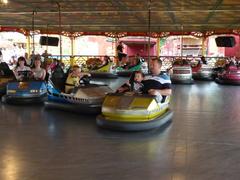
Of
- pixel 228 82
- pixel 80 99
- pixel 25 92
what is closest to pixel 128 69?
pixel 228 82

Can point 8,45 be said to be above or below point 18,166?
above

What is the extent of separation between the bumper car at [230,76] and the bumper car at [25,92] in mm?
4302

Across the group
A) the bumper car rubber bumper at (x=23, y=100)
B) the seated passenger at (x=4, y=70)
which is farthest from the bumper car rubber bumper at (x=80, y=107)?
the seated passenger at (x=4, y=70)

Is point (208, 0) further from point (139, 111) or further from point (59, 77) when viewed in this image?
point (139, 111)

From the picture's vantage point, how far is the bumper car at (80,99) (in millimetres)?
3738

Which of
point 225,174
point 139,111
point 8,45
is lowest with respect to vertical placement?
point 225,174

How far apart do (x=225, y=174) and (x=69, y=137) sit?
129 cm

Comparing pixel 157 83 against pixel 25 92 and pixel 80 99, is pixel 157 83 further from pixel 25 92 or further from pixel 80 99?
pixel 25 92

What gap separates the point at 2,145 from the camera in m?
2.53

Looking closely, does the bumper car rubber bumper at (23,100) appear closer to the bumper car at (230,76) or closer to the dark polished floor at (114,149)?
the dark polished floor at (114,149)

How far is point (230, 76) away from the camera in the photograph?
7332mm

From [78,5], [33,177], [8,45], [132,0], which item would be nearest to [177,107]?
[132,0]

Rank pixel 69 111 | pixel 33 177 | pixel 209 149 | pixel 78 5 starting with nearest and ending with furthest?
pixel 33 177 < pixel 209 149 < pixel 69 111 < pixel 78 5

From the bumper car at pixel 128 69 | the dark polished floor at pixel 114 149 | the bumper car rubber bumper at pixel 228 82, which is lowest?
the dark polished floor at pixel 114 149
